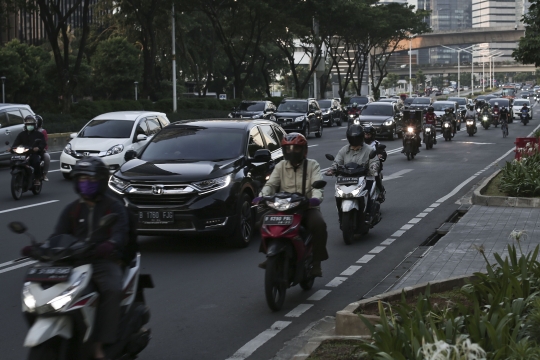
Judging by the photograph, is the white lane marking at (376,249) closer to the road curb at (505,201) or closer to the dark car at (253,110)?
the road curb at (505,201)

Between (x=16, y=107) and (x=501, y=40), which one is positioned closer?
(x=16, y=107)

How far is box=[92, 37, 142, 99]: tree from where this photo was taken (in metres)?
68.9

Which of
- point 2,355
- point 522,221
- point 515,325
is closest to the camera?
point 515,325

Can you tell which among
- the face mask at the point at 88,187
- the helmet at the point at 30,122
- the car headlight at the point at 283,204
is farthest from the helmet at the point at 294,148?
the helmet at the point at 30,122

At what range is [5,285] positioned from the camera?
30.3 feet

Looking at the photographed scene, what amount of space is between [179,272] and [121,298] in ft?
14.7

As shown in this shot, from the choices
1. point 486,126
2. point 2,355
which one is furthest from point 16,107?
point 486,126

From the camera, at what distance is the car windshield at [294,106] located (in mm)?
41969

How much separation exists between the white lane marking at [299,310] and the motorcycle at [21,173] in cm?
1015

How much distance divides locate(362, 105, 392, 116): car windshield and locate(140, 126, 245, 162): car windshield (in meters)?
28.0

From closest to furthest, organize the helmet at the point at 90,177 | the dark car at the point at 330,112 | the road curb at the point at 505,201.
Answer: the helmet at the point at 90,177
the road curb at the point at 505,201
the dark car at the point at 330,112

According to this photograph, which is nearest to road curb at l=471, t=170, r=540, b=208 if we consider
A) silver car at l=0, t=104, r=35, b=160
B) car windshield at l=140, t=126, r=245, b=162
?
car windshield at l=140, t=126, r=245, b=162

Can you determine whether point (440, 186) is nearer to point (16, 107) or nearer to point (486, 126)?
point (16, 107)

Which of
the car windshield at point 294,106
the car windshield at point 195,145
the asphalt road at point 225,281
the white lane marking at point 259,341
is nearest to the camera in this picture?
the white lane marking at point 259,341
